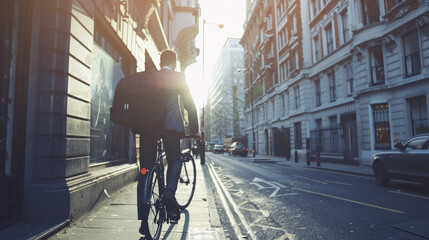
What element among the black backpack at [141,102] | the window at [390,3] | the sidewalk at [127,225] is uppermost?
the window at [390,3]

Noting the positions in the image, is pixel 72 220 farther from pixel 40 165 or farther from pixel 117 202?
pixel 117 202

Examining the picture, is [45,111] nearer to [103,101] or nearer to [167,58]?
[167,58]

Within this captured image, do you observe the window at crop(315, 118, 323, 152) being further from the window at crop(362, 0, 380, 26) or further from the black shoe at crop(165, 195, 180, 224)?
the black shoe at crop(165, 195, 180, 224)

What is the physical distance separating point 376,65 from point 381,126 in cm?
388

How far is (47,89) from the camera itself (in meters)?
3.77

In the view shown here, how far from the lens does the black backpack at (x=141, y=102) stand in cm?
291

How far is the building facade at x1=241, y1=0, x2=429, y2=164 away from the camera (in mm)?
14523

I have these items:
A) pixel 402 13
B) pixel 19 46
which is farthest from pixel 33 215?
pixel 402 13

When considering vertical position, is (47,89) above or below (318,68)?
below

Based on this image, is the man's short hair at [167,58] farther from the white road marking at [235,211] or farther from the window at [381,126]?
the window at [381,126]

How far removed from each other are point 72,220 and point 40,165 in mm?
877

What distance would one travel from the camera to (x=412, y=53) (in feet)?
48.0

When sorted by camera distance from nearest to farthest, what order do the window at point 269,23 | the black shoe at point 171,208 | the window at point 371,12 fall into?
the black shoe at point 171,208, the window at point 371,12, the window at point 269,23

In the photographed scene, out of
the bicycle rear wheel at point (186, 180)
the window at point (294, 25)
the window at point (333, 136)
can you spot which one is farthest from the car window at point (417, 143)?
the window at point (294, 25)
